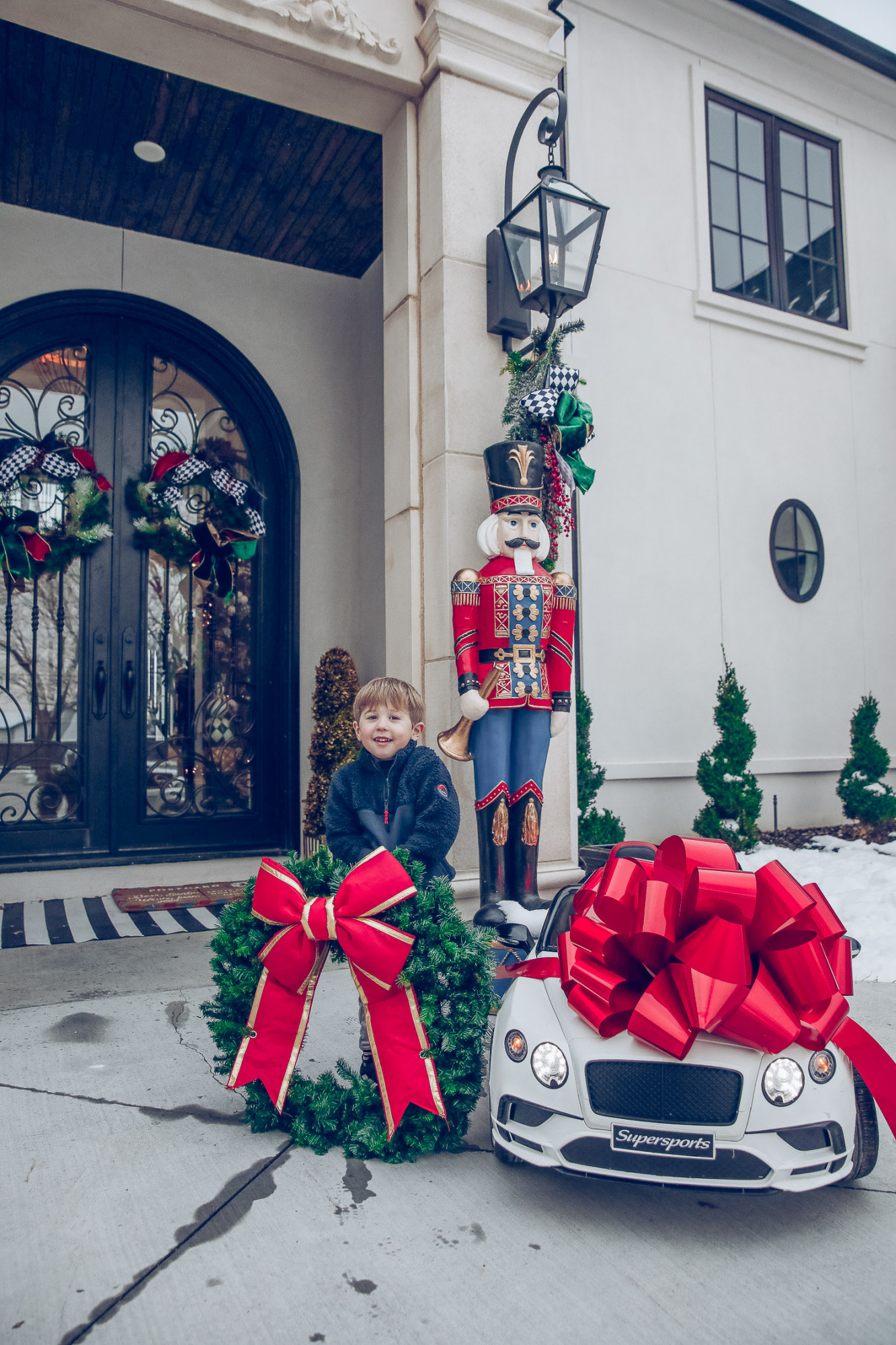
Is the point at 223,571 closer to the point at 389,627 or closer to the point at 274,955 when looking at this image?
the point at 389,627

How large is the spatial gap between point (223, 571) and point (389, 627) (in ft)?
6.39

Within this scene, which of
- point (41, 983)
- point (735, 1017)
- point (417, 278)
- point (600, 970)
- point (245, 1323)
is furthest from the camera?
point (417, 278)

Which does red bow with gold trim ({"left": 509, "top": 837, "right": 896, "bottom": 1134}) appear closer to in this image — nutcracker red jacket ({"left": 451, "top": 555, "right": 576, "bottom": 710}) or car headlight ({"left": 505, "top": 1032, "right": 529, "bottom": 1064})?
car headlight ({"left": 505, "top": 1032, "right": 529, "bottom": 1064})

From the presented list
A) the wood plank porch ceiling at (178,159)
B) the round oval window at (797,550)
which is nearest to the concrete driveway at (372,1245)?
the wood plank porch ceiling at (178,159)

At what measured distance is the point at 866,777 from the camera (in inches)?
288

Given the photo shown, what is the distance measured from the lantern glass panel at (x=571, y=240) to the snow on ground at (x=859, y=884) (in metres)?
3.32

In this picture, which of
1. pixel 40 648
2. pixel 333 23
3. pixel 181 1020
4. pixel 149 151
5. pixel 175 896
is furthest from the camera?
pixel 40 648

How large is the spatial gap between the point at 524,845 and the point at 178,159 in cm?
485

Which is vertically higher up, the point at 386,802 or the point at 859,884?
the point at 386,802

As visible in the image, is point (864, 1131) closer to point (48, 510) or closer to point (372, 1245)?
point (372, 1245)

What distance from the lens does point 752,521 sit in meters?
7.46

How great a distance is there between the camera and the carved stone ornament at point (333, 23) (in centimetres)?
460

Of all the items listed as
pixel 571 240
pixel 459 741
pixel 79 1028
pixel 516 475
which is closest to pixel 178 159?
pixel 571 240

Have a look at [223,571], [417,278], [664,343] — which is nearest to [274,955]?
[417,278]
